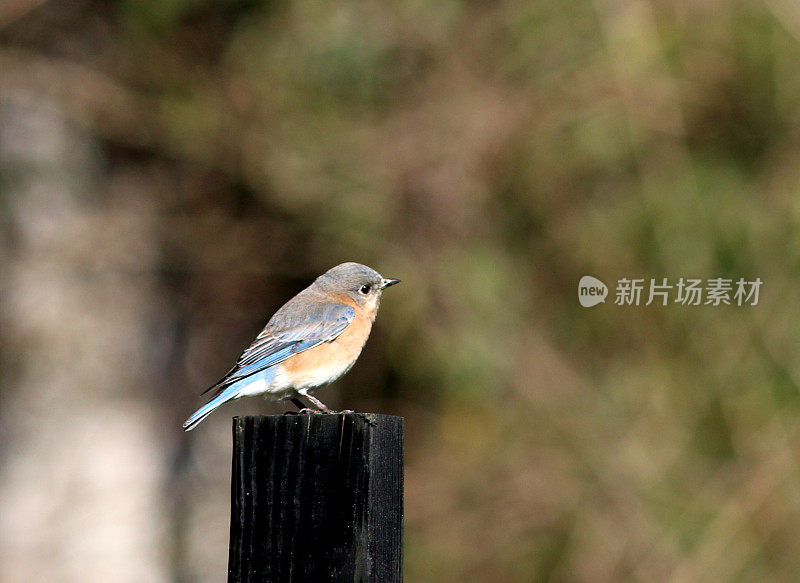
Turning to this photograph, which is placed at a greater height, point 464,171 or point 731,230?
point 464,171

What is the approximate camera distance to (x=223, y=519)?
21.5ft

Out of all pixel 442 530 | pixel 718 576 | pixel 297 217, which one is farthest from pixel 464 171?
pixel 718 576

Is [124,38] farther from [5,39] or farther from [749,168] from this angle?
[749,168]

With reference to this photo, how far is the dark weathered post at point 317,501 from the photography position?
2074 millimetres

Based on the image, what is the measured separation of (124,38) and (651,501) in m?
4.43

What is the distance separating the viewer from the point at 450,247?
5.97 meters

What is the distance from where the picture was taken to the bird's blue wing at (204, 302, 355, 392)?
3.93m

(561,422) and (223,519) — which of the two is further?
(223,519)
